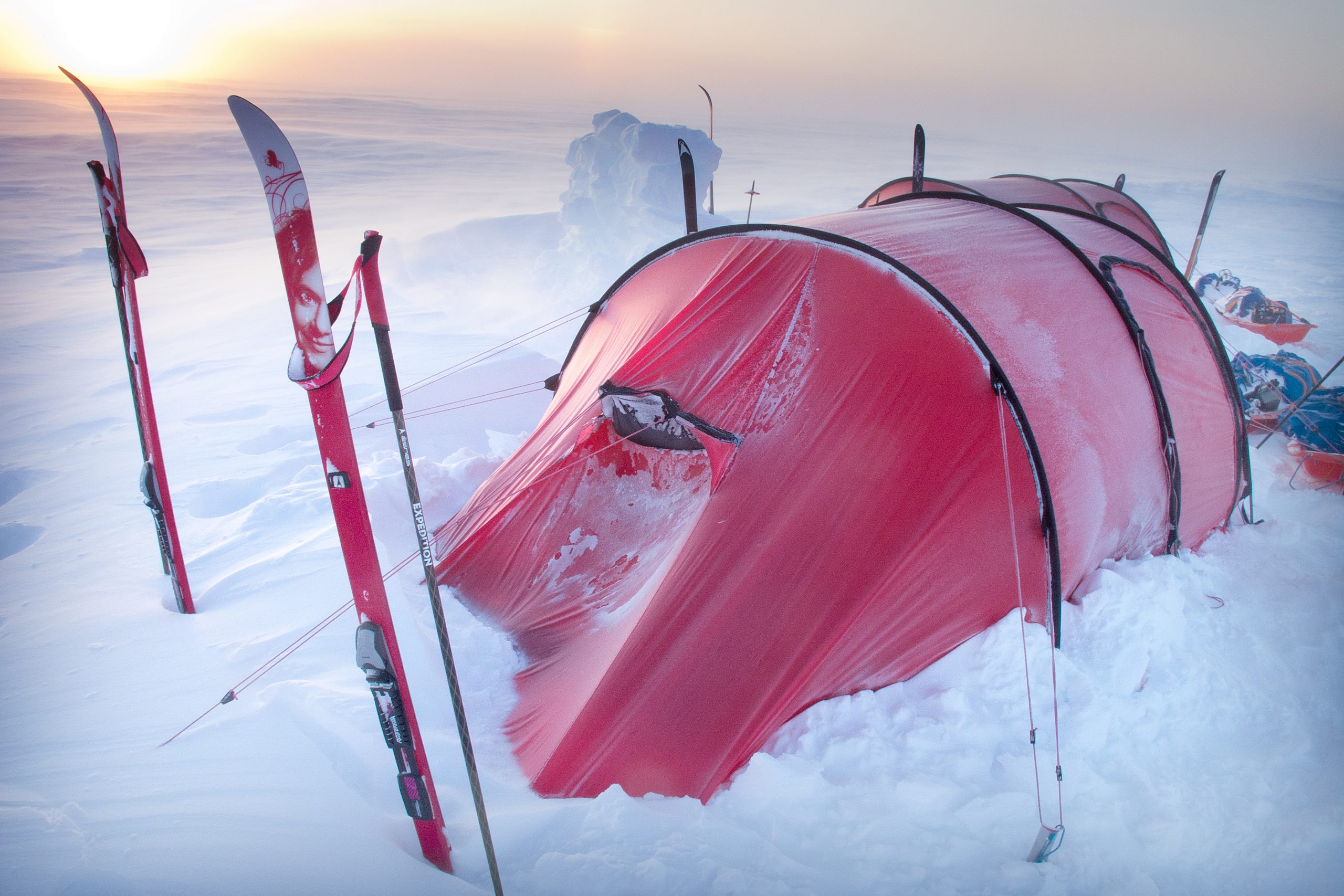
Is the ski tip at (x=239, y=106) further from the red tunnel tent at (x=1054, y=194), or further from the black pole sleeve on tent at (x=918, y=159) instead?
the red tunnel tent at (x=1054, y=194)

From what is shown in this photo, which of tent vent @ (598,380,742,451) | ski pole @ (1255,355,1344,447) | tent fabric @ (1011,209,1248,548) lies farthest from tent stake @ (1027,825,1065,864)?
ski pole @ (1255,355,1344,447)

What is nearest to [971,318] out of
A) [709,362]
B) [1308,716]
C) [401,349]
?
[709,362]

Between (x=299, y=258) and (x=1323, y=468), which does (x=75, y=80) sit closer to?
(x=299, y=258)

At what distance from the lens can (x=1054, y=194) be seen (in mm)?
6797

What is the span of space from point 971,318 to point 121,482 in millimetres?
6107

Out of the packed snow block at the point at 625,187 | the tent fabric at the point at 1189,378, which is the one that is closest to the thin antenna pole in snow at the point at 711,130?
the packed snow block at the point at 625,187

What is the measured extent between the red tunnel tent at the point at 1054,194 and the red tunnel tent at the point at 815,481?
3206 mm

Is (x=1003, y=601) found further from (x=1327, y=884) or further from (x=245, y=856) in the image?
(x=245, y=856)

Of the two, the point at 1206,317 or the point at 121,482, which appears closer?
the point at 1206,317

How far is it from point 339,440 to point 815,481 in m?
1.73

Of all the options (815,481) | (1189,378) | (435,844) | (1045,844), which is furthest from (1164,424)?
(435,844)

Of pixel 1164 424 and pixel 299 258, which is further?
pixel 1164 424

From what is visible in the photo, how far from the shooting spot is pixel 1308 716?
2.73m

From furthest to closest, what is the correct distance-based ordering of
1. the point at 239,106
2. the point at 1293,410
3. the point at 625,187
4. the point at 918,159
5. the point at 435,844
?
the point at 625,187 < the point at 1293,410 < the point at 918,159 < the point at 435,844 < the point at 239,106
